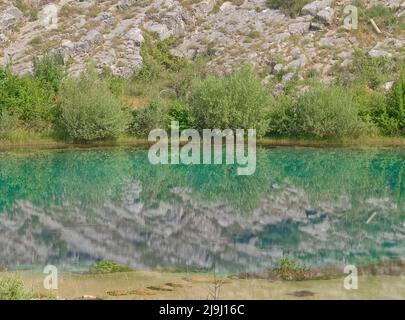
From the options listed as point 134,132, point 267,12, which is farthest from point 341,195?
point 267,12

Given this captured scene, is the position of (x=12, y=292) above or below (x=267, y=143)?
below

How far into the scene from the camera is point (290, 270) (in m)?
12.1

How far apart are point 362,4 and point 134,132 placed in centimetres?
2916

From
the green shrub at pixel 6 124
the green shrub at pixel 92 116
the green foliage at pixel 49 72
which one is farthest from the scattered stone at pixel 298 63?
the green shrub at pixel 6 124

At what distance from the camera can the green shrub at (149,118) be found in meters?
41.2

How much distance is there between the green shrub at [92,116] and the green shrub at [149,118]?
3.50 ft

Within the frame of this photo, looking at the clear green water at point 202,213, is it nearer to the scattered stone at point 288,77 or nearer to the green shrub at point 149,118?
the green shrub at point 149,118

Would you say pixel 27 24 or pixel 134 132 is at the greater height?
pixel 27 24

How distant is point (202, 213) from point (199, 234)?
2895mm

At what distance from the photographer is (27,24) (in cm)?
5778

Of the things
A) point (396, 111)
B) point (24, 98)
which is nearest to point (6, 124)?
point (24, 98)

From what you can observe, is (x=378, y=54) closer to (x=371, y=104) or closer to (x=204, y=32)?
(x=371, y=104)
